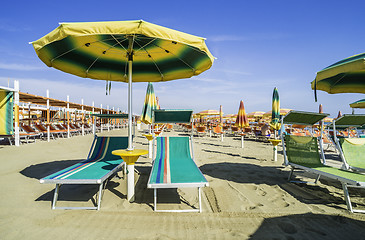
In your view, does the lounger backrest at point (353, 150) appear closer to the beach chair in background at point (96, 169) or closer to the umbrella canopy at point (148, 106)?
the beach chair in background at point (96, 169)

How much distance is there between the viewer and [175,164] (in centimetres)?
332

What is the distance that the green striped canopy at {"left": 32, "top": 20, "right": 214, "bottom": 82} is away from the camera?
205cm

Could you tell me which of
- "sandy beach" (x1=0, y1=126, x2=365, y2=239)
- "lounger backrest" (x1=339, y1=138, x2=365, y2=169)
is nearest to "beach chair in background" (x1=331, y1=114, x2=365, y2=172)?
"lounger backrest" (x1=339, y1=138, x2=365, y2=169)

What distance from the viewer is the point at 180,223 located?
2.12m

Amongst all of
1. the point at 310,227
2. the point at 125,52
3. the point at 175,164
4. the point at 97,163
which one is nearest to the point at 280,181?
the point at 310,227

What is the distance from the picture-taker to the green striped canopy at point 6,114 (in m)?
7.23

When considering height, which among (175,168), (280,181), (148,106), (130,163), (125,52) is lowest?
(280,181)

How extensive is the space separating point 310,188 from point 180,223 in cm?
266

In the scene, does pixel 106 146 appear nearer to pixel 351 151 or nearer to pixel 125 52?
pixel 125 52

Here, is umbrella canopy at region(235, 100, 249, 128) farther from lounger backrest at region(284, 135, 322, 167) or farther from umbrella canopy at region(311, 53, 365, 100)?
lounger backrest at region(284, 135, 322, 167)

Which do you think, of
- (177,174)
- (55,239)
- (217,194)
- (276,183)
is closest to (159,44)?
(177,174)

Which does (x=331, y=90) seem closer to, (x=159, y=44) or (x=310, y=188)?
(x=310, y=188)

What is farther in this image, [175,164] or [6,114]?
[6,114]

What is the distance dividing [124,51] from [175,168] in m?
2.44
